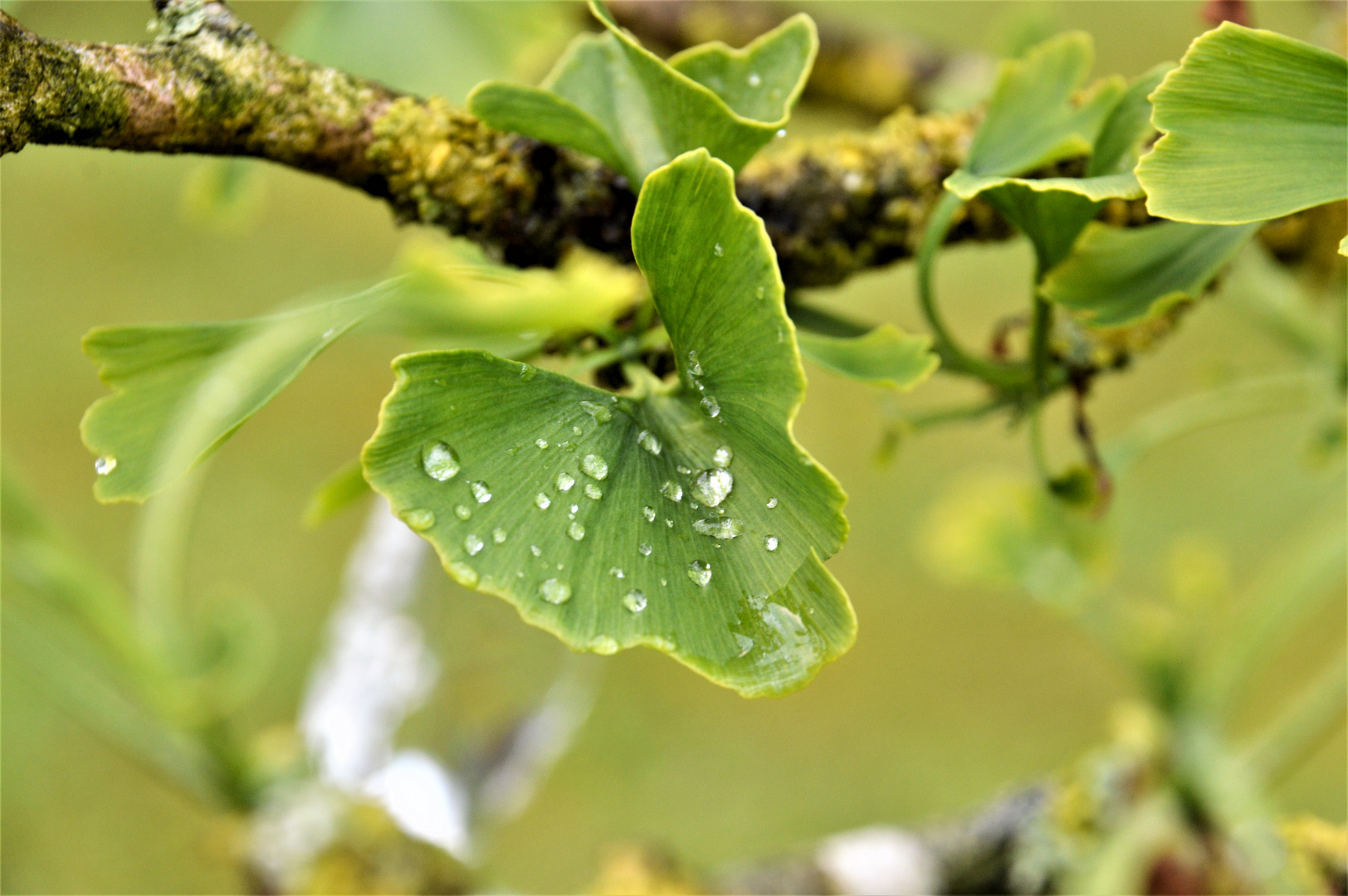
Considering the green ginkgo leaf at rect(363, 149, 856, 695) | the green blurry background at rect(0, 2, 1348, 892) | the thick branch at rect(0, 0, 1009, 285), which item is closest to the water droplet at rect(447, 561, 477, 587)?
the green ginkgo leaf at rect(363, 149, 856, 695)

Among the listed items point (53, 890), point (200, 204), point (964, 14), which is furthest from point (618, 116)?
point (964, 14)

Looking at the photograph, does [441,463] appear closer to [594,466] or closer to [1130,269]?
[594,466]

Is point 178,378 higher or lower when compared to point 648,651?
higher

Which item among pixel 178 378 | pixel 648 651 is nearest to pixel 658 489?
pixel 178 378

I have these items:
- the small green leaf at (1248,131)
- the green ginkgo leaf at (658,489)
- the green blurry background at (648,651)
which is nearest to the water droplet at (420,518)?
the green ginkgo leaf at (658,489)

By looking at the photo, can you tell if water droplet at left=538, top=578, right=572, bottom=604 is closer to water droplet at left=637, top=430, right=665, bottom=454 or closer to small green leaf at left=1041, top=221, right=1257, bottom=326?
water droplet at left=637, top=430, right=665, bottom=454

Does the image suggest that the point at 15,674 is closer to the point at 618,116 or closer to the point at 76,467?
the point at 76,467

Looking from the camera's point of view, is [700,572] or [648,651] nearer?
[700,572]
